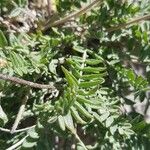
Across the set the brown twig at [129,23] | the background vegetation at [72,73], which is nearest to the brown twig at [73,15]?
the background vegetation at [72,73]

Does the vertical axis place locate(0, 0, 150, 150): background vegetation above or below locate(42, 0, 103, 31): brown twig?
below

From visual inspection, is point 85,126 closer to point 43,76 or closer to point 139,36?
point 43,76

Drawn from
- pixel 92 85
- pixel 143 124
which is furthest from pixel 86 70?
pixel 143 124

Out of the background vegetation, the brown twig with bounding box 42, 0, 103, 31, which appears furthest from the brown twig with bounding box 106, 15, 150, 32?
the brown twig with bounding box 42, 0, 103, 31

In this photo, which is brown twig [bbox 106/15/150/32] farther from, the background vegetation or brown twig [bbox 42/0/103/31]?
brown twig [bbox 42/0/103/31]

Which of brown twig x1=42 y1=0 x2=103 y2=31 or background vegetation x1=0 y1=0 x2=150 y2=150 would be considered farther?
brown twig x1=42 y1=0 x2=103 y2=31

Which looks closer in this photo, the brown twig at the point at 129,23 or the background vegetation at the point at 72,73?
the background vegetation at the point at 72,73

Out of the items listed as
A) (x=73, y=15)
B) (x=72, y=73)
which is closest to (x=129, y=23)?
(x=73, y=15)

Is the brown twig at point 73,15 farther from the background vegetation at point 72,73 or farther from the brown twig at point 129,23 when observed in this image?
the brown twig at point 129,23
